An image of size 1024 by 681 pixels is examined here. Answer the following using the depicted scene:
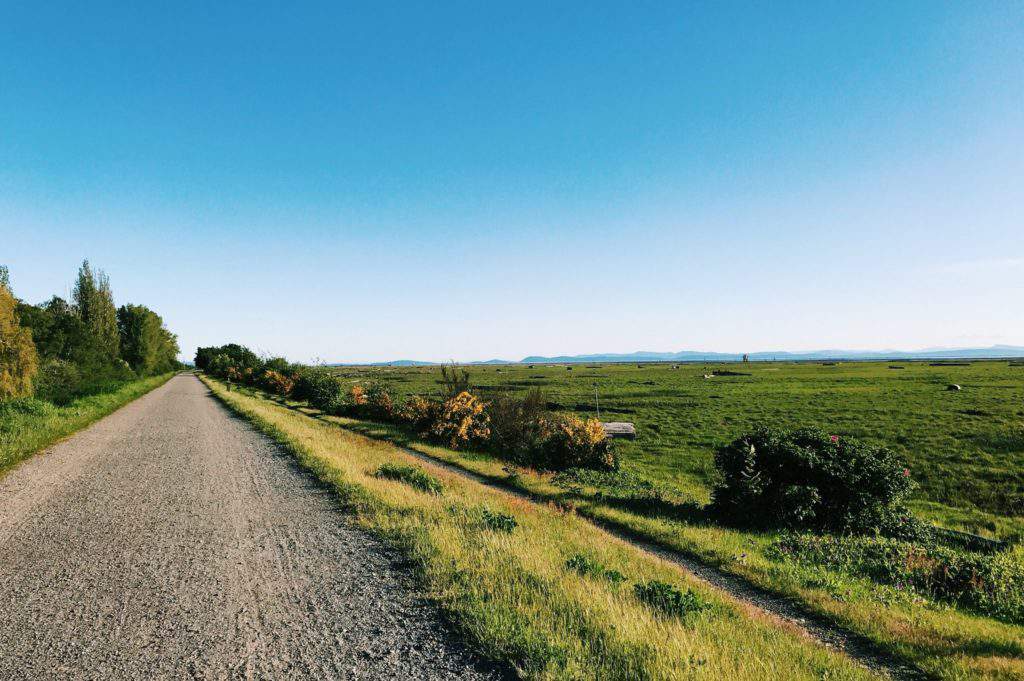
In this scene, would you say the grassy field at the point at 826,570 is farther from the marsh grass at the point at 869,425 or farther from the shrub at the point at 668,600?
the shrub at the point at 668,600

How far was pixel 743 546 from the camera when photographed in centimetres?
1041

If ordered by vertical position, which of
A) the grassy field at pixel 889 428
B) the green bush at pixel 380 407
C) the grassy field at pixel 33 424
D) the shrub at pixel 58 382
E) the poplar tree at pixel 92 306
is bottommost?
the grassy field at pixel 889 428

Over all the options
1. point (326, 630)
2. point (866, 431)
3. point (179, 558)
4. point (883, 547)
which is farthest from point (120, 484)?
point (866, 431)

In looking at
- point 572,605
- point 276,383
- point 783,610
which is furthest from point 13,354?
point 783,610

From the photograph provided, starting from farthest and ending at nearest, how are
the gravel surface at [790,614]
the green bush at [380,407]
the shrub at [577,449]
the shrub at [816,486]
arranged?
the green bush at [380,407] < the shrub at [577,449] < the shrub at [816,486] < the gravel surface at [790,614]

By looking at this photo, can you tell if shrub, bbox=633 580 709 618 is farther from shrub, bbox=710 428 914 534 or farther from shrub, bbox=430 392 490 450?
shrub, bbox=430 392 490 450

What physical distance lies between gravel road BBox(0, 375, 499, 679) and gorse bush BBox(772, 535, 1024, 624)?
838cm

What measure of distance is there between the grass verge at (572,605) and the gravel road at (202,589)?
1.39 ft

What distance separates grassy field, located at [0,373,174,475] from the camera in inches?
606

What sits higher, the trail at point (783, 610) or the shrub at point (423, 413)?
the shrub at point (423, 413)

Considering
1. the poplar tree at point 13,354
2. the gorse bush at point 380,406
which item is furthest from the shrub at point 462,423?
the poplar tree at point 13,354

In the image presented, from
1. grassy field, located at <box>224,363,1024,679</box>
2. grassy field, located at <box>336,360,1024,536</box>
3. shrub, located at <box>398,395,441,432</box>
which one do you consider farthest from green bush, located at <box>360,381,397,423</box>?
grassy field, located at <box>224,363,1024,679</box>

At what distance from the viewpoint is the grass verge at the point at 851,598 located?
19.4ft

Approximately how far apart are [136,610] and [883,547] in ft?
44.3
